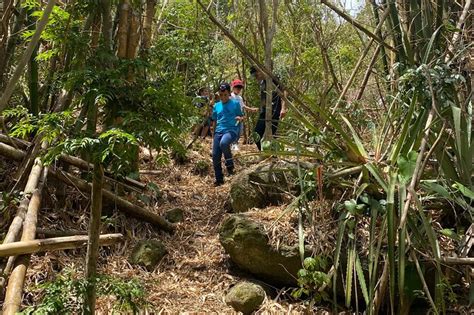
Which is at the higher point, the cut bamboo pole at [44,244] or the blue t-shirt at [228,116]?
the blue t-shirt at [228,116]

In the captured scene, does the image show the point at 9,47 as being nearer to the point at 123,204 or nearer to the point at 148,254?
the point at 123,204

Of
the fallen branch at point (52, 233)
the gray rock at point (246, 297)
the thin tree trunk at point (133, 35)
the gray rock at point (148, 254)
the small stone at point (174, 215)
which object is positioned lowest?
the gray rock at point (246, 297)

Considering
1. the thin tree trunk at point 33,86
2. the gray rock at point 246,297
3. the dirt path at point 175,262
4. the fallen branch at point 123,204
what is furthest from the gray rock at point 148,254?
the thin tree trunk at point 33,86

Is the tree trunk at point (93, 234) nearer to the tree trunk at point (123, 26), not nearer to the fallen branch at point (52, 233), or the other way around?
the tree trunk at point (123, 26)

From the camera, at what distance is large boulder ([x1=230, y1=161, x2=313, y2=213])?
4.32m

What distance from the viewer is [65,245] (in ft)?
10.1

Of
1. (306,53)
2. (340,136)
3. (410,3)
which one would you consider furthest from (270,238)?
(306,53)

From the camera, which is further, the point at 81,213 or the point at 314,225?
the point at 81,213

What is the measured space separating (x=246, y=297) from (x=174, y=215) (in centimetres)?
152

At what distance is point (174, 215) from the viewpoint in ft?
15.8

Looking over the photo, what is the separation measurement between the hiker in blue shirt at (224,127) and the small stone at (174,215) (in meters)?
0.94

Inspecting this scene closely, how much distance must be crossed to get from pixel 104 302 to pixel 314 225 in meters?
1.53

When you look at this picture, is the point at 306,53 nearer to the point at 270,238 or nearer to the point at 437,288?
the point at 270,238

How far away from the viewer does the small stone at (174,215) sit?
4.79 metres
